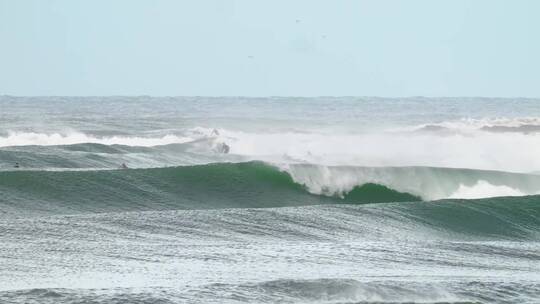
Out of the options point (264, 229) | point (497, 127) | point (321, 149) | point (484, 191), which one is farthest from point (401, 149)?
point (264, 229)

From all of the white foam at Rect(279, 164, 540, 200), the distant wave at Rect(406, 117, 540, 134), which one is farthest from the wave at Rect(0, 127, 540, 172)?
the white foam at Rect(279, 164, 540, 200)

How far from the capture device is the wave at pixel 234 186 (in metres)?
19.6

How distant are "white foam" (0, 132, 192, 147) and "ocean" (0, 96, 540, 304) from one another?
20.1 feet

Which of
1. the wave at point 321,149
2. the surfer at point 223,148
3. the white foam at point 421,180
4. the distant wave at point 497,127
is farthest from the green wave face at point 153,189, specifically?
the distant wave at point 497,127

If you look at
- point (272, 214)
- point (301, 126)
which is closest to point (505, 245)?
point (272, 214)

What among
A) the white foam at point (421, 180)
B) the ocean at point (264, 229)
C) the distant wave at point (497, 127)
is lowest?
the ocean at point (264, 229)

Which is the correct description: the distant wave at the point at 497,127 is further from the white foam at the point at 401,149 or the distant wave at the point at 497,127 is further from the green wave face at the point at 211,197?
the green wave face at the point at 211,197

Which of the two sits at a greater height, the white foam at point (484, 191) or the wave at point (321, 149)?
the wave at point (321, 149)

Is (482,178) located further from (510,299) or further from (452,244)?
(510,299)

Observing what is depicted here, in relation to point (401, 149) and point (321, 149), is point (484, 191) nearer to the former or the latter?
point (401, 149)

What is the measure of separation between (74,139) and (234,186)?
19667 millimetres

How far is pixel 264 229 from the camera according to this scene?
1681 cm

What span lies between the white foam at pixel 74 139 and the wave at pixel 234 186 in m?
16.0

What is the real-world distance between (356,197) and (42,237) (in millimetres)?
10491
